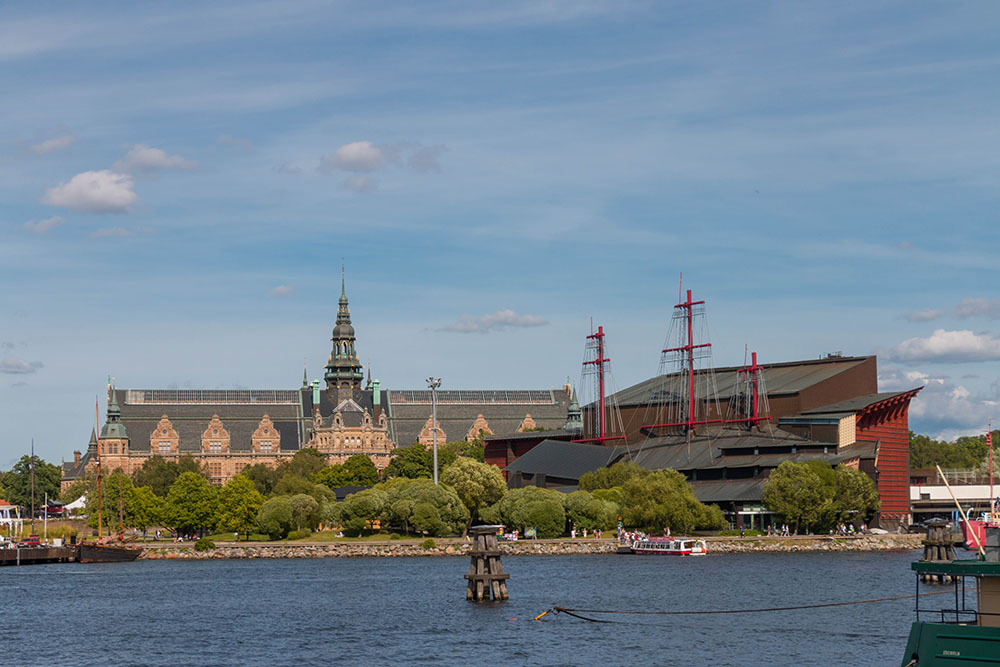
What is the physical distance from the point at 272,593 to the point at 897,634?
4142cm

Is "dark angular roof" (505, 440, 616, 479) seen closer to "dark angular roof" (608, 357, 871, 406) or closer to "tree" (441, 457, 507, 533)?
"dark angular roof" (608, 357, 871, 406)

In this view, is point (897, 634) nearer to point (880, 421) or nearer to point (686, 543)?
point (686, 543)

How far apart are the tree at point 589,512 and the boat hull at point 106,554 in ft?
135

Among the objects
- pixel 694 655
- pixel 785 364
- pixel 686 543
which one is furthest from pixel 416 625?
pixel 785 364

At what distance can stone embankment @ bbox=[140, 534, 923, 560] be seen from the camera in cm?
12662

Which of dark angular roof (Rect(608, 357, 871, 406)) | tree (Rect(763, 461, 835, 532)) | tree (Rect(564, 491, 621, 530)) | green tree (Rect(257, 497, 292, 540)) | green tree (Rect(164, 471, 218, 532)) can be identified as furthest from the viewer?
dark angular roof (Rect(608, 357, 871, 406))

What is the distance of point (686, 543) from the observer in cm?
12219

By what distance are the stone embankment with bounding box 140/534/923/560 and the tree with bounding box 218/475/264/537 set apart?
34.7ft

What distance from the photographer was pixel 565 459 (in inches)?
7136

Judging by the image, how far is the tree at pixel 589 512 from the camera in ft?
442

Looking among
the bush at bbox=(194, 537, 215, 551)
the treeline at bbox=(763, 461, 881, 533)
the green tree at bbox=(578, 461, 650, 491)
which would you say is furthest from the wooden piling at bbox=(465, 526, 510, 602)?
the green tree at bbox=(578, 461, 650, 491)

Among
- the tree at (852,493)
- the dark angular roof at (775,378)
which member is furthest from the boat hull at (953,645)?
the dark angular roof at (775,378)

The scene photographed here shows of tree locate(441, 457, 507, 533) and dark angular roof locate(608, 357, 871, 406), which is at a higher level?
dark angular roof locate(608, 357, 871, 406)

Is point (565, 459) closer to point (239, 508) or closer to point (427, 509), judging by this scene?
point (239, 508)
